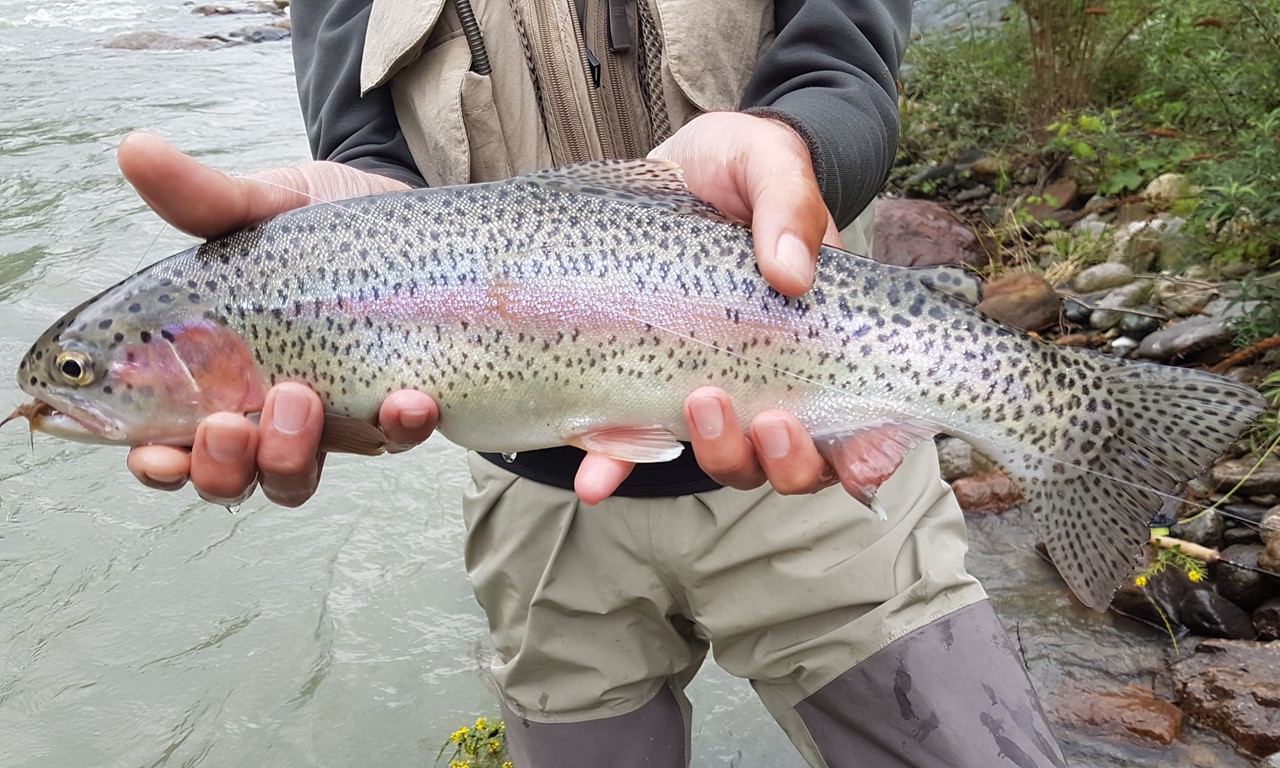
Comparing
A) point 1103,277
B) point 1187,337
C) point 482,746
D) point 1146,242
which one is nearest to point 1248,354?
point 1187,337

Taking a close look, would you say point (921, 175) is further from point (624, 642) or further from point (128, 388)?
point (128, 388)

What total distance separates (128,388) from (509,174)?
1.22m

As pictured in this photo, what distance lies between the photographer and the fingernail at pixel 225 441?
2283 millimetres

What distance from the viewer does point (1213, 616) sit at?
12.6 feet

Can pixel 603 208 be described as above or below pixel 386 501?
above

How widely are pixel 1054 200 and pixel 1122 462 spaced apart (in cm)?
520

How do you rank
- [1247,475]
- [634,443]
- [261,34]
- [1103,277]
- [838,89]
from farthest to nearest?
1. [261,34]
2. [1103,277]
3. [1247,475]
4. [838,89]
5. [634,443]

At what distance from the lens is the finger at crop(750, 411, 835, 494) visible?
228 cm

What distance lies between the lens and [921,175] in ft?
26.6

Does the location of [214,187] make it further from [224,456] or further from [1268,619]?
[1268,619]

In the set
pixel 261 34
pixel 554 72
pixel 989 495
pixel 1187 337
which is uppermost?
pixel 554 72

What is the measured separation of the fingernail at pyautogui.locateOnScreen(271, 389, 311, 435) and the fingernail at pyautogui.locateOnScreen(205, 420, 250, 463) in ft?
0.25

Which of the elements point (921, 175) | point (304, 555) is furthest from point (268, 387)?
point (921, 175)

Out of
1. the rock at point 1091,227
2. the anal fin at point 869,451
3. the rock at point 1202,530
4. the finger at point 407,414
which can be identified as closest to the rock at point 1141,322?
the rock at point 1091,227
